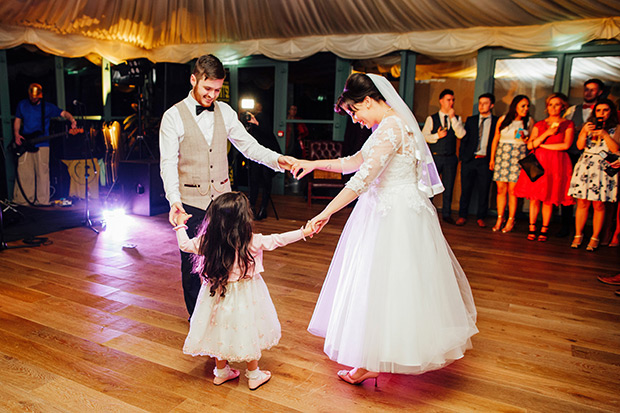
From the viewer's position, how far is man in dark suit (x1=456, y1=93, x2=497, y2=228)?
19.4ft

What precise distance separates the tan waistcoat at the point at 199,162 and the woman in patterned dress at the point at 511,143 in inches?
161

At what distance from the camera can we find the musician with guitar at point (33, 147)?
6.46 metres

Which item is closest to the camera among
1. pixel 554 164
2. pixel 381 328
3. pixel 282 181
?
pixel 381 328

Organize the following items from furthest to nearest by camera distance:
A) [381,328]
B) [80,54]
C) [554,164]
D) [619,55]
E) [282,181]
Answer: [282,181]
[80,54]
[619,55]
[554,164]
[381,328]

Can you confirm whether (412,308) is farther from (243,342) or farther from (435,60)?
(435,60)

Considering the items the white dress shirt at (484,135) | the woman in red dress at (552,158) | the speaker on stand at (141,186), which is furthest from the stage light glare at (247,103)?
the woman in red dress at (552,158)

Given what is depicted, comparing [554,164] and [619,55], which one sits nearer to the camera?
[554,164]

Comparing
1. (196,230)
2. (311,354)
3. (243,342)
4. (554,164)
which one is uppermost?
(554,164)

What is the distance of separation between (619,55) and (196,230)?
242 inches

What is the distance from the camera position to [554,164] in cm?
523

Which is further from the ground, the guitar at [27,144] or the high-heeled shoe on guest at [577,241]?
the guitar at [27,144]

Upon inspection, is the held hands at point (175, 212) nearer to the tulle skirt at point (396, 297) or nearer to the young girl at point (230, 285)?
the young girl at point (230, 285)

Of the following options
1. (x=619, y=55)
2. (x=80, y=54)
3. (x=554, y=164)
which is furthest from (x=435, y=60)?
(x=80, y=54)

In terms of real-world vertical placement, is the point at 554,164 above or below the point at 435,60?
below
